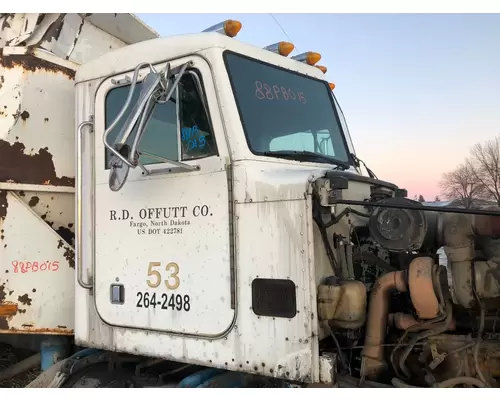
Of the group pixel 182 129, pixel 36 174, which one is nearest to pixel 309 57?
pixel 182 129

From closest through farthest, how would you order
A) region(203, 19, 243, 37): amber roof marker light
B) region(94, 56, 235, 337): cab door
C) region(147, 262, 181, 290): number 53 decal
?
region(94, 56, 235, 337): cab door, region(147, 262, 181, 290): number 53 decal, region(203, 19, 243, 37): amber roof marker light

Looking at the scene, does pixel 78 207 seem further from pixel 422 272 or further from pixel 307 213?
pixel 422 272

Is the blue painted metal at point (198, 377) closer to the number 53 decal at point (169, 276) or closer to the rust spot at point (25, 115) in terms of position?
the number 53 decal at point (169, 276)

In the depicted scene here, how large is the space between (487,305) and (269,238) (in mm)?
1096

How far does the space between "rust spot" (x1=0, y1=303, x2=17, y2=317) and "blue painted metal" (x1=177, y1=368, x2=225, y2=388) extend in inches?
51.9

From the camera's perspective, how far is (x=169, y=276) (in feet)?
9.00

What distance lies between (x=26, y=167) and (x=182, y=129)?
129cm

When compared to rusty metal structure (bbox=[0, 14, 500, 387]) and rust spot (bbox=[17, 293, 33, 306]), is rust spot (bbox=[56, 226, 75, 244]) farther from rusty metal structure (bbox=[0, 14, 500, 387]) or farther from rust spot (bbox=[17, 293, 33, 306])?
rust spot (bbox=[17, 293, 33, 306])

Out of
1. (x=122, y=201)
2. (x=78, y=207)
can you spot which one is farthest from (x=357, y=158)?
(x=78, y=207)

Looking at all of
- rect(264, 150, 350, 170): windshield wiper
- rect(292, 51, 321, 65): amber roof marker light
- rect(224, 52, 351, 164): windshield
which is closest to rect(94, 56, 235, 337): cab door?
rect(224, 52, 351, 164): windshield

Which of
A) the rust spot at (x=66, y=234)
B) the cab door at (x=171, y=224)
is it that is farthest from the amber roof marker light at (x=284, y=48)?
the rust spot at (x=66, y=234)

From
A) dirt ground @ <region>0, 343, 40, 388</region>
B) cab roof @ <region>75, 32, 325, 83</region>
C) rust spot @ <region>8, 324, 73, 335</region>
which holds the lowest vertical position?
dirt ground @ <region>0, 343, 40, 388</region>

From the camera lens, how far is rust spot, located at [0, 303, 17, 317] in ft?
10.6

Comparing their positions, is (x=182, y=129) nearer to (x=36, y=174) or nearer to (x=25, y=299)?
(x=36, y=174)
